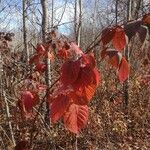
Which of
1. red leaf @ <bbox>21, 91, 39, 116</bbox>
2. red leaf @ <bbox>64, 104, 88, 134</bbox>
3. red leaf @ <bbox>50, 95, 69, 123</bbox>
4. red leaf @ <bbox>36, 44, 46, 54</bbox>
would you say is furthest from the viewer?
red leaf @ <bbox>36, 44, 46, 54</bbox>

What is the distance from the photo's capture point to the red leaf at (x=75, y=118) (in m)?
1.60

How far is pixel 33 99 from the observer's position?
2658 millimetres

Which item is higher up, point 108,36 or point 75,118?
point 108,36

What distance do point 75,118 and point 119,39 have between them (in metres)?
0.40

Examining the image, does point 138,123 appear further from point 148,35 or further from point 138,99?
point 148,35

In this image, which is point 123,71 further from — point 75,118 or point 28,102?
point 28,102

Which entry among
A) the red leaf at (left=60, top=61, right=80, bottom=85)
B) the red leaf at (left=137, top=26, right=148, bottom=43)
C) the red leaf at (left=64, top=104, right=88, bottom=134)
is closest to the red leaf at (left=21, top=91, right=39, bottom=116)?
the red leaf at (left=64, top=104, right=88, bottom=134)

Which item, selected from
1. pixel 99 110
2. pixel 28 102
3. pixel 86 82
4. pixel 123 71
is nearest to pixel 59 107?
pixel 86 82

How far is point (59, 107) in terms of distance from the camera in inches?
58.3

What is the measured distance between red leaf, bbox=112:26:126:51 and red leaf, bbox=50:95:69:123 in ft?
1.11

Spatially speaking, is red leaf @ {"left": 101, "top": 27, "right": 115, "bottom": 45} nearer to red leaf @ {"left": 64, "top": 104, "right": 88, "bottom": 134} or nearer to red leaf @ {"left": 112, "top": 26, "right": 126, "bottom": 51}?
red leaf @ {"left": 112, "top": 26, "right": 126, "bottom": 51}

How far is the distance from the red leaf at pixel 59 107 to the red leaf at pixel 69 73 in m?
0.14

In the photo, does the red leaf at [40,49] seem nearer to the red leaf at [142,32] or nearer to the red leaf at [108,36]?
the red leaf at [108,36]

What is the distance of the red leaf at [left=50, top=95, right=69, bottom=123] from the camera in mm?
1459
